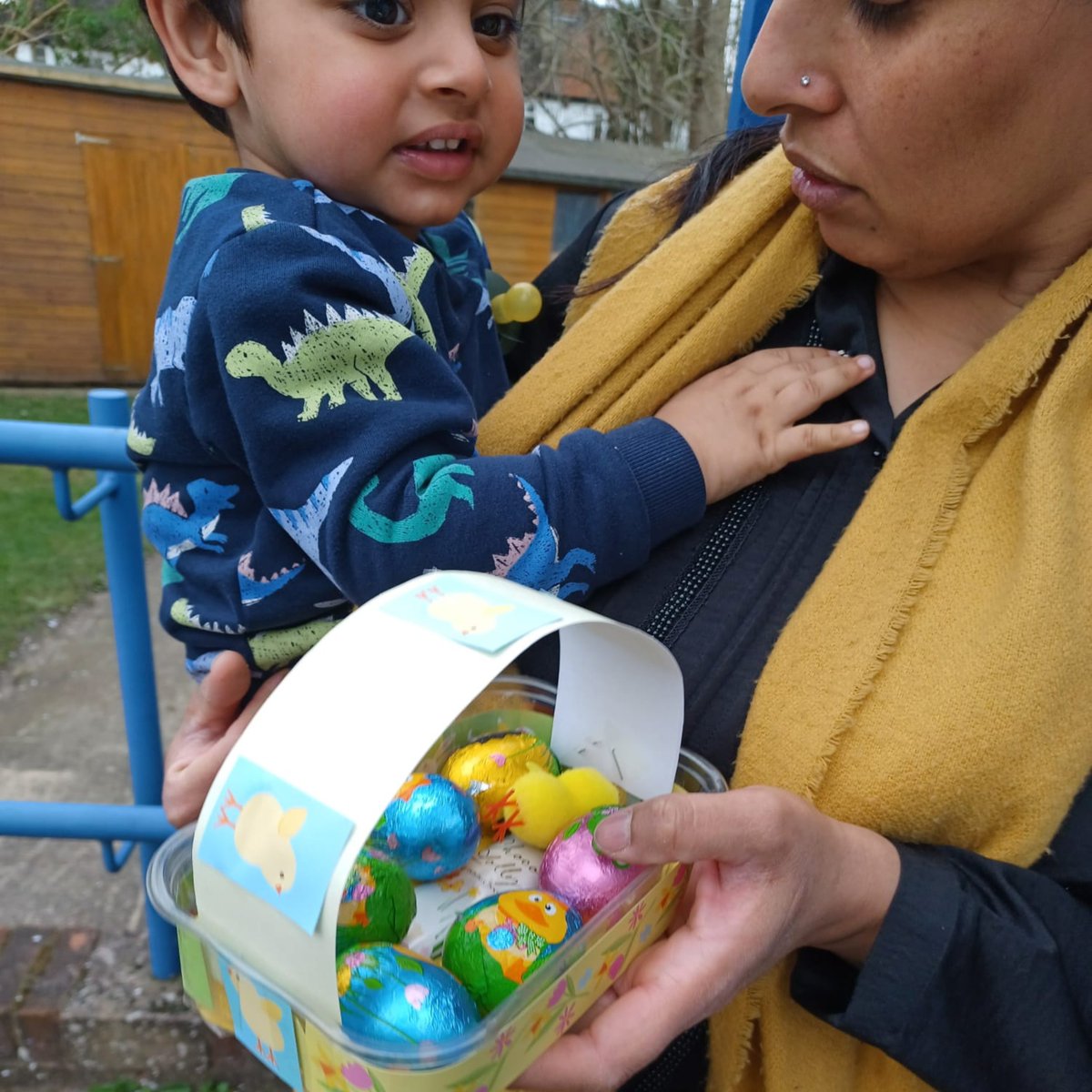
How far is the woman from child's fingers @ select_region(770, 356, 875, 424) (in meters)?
0.02

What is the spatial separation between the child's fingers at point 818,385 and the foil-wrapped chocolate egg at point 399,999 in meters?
0.57

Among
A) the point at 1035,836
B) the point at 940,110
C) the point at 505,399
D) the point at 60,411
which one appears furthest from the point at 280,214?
the point at 60,411

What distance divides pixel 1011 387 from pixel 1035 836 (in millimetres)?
373

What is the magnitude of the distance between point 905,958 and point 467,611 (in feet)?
1.48

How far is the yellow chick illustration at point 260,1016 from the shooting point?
23.4 inches

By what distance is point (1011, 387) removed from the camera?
79 centimetres

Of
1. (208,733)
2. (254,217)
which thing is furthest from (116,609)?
(254,217)

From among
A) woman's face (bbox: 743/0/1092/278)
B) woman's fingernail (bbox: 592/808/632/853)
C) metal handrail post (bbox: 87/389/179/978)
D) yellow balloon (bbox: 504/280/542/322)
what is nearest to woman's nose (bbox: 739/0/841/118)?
woman's face (bbox: 743/0/1092/278)

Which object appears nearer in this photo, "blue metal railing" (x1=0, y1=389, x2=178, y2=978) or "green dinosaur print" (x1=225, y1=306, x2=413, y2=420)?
"green dinosaur print" (x1=225, y1=306, x2=413, y2=420)

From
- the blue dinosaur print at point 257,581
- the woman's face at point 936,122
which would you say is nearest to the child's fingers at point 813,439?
the woman's face at point 936,122

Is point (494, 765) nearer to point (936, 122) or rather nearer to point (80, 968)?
point (936, 122)

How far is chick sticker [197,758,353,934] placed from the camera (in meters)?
0.52

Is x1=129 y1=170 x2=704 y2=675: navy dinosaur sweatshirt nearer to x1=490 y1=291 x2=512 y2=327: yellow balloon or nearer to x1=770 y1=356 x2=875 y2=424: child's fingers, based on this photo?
x1=770 y1=356 x2=875 y2=424: child's fingers

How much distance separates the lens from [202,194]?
0.90 meters
